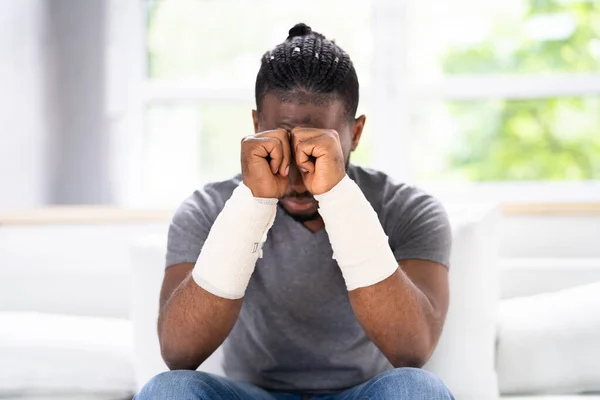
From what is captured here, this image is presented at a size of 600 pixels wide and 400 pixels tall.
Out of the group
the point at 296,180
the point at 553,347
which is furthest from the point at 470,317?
the point at 296,180

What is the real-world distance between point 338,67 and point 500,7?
1441 mm

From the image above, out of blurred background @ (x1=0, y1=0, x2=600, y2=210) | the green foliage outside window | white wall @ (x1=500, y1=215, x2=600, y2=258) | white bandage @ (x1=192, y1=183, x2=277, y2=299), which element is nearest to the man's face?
white bandage @ (x1=192, y1=183, x2=277, y2=299)

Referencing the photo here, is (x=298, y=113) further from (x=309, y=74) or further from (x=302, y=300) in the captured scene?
(x=302, y=300)

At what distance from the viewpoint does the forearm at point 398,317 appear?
1.23 metres

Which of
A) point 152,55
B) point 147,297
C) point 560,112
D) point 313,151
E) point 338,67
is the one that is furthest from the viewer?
point 152,55

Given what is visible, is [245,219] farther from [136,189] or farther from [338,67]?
[136,189]

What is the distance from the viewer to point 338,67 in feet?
4.50

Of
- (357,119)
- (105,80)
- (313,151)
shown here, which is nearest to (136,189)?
(105,80)

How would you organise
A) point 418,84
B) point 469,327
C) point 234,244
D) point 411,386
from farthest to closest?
point 418,84 → point 469,327 → point 234,244 → point 411,386

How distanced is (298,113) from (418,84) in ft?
4.57

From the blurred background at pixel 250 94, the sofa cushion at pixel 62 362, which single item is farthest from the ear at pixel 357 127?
the blurred background at pixel 250 94

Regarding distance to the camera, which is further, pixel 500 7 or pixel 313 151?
pixel 500 7

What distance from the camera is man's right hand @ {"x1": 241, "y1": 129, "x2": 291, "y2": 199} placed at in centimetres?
118

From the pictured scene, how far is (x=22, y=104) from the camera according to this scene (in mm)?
2490
